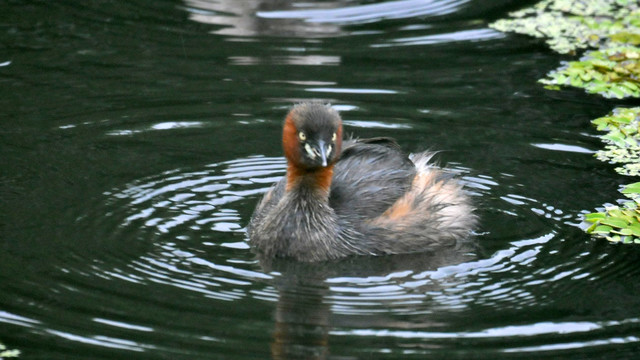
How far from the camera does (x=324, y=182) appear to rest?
25.3ft

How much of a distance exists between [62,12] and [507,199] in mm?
6190

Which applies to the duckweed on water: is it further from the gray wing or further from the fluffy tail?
the gray wing

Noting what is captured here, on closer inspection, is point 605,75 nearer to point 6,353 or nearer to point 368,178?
point 368,178

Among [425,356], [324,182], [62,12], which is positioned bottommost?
[425,356]

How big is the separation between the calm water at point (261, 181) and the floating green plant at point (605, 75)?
0.49ft

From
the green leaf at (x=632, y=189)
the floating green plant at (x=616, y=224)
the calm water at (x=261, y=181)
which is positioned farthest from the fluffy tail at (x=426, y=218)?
the green leaf at (x=632, y=189)

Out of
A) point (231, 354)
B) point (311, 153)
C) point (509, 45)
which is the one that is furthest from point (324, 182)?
point (509, 45)

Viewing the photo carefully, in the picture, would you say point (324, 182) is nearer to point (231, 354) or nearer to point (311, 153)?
point (311, 153)

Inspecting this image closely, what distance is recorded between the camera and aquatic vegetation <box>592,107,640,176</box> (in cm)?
912

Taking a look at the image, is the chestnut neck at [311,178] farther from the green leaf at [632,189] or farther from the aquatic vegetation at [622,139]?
the aquatic vegetation at [622,139]

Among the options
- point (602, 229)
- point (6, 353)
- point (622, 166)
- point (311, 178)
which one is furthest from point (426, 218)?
point (6, 353)

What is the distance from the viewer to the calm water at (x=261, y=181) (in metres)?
6.39

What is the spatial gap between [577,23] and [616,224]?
17.2ft

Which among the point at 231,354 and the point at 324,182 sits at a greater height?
the point at 324,182
